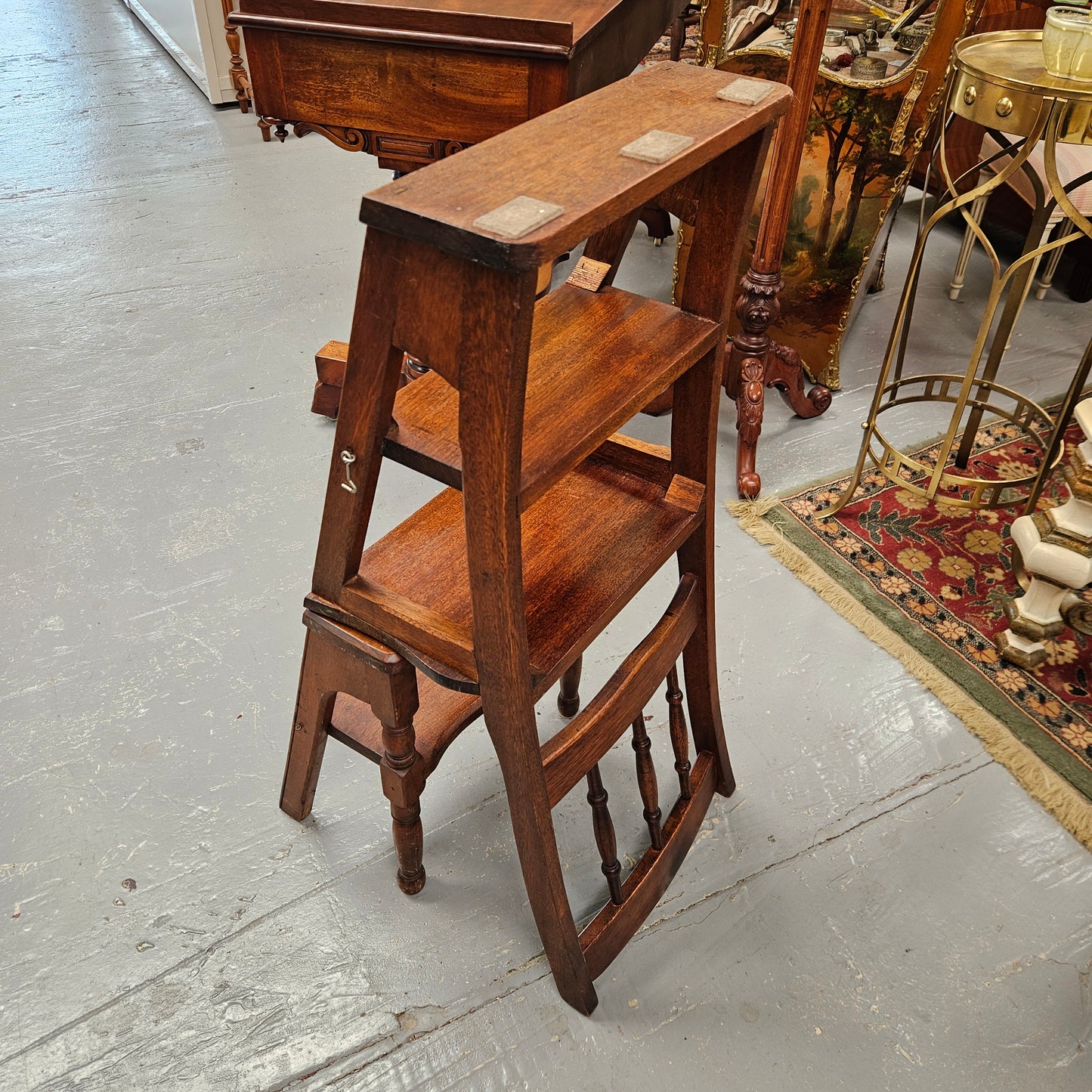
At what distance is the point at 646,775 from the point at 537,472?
2.12 feet

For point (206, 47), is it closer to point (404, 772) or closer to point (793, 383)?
point (793, 383)

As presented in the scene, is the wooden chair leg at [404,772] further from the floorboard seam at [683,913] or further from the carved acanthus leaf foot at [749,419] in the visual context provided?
the carved acanthus leaf foot at [749,419]

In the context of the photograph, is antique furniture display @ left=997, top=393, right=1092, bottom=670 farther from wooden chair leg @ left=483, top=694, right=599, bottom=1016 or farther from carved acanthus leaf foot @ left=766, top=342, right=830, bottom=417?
wooden chair leg @ left=483, top=694, right=599, bottom=1016

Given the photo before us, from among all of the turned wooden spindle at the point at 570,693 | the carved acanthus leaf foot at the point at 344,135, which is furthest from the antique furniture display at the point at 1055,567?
the carved acanthus leaf foot at the point at 344,135

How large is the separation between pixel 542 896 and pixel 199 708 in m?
0.88

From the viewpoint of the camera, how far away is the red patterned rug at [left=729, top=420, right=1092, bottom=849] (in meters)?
1.84

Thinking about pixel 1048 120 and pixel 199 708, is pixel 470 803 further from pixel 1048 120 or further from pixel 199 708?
pixel 1048 120

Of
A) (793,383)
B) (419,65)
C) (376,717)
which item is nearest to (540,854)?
(376,717)

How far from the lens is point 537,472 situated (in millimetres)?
983

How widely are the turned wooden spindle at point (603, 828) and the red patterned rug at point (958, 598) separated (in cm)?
88

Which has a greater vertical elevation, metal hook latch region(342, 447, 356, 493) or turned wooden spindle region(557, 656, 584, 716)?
metal hook latch region(342, 447, 356, 493)

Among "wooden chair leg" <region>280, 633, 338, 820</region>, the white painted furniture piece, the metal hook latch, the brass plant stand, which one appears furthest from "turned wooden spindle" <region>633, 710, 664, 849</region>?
the white painted furniture piece

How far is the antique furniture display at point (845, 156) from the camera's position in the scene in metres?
2.30

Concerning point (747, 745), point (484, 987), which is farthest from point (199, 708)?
point (747, 745)
